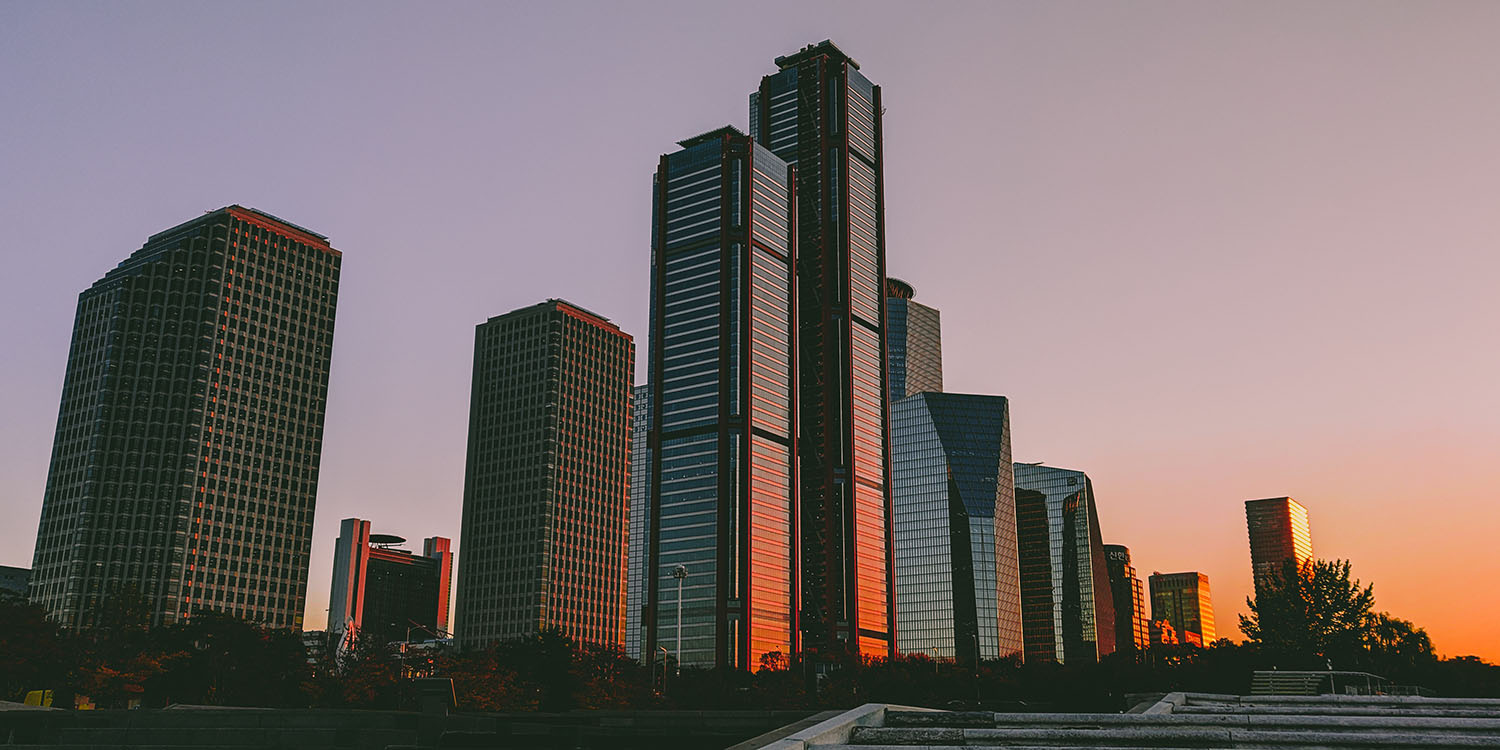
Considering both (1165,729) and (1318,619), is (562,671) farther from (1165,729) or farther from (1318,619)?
(1165,729)

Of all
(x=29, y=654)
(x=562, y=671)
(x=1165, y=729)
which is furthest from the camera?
(x=562, y=671)

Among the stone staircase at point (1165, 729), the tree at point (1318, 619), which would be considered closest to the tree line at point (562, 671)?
the tree at point (1318, 619)

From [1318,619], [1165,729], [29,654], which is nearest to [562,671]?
[29,654]

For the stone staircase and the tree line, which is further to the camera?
the tree line

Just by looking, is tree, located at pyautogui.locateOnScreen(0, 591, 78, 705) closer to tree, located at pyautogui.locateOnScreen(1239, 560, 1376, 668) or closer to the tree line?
the tree line

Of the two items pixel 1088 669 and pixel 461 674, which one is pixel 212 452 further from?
pixel 1088 669

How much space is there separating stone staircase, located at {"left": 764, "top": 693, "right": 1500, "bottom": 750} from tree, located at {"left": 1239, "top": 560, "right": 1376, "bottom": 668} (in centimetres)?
Answer: 6297

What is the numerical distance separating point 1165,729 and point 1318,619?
2715 inches

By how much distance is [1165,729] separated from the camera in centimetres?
1558

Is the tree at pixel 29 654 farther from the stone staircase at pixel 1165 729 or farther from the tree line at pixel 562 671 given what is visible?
the stone staircase at pixel 1165 729

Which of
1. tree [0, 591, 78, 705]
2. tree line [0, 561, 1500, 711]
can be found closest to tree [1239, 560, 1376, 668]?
tree line [0, 561, 1500, 711]

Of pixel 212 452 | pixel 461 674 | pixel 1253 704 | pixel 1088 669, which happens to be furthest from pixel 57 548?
pixel 1253 704

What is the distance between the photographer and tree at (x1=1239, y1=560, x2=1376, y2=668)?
244 feet

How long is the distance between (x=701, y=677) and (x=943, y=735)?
11733 centimetres
